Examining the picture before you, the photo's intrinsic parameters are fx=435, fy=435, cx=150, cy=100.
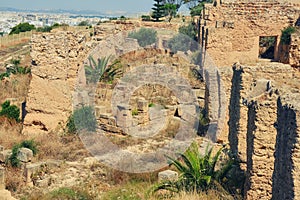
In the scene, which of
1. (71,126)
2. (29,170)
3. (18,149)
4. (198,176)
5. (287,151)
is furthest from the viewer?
(71,126)

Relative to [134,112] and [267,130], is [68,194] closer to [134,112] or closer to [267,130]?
[267,130]

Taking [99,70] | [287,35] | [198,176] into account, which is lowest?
[198,176]

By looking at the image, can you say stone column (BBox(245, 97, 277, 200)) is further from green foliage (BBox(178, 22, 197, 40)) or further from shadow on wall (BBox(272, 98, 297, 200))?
green foliage (BBox(178, 22, 197, 40))

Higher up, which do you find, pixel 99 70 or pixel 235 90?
pixel 235 90

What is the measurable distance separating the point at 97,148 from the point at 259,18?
236 inches

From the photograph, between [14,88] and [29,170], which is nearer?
[29,170]

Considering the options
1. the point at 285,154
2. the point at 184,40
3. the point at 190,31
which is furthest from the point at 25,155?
the point at 190,31

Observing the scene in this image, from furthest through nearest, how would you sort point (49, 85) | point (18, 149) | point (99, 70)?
1. point (99, 70)
2. point (49, 85)
3. point (18, 149)

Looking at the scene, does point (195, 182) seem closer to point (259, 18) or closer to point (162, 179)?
point (162, 179)

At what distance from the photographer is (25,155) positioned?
8.08 m

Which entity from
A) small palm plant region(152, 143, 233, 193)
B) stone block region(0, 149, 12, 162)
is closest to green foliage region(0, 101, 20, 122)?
stone block region(0, 149, 12, 162)

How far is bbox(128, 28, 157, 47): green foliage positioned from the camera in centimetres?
2174

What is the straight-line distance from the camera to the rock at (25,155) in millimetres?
8078

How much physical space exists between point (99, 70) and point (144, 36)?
26.0 feet
